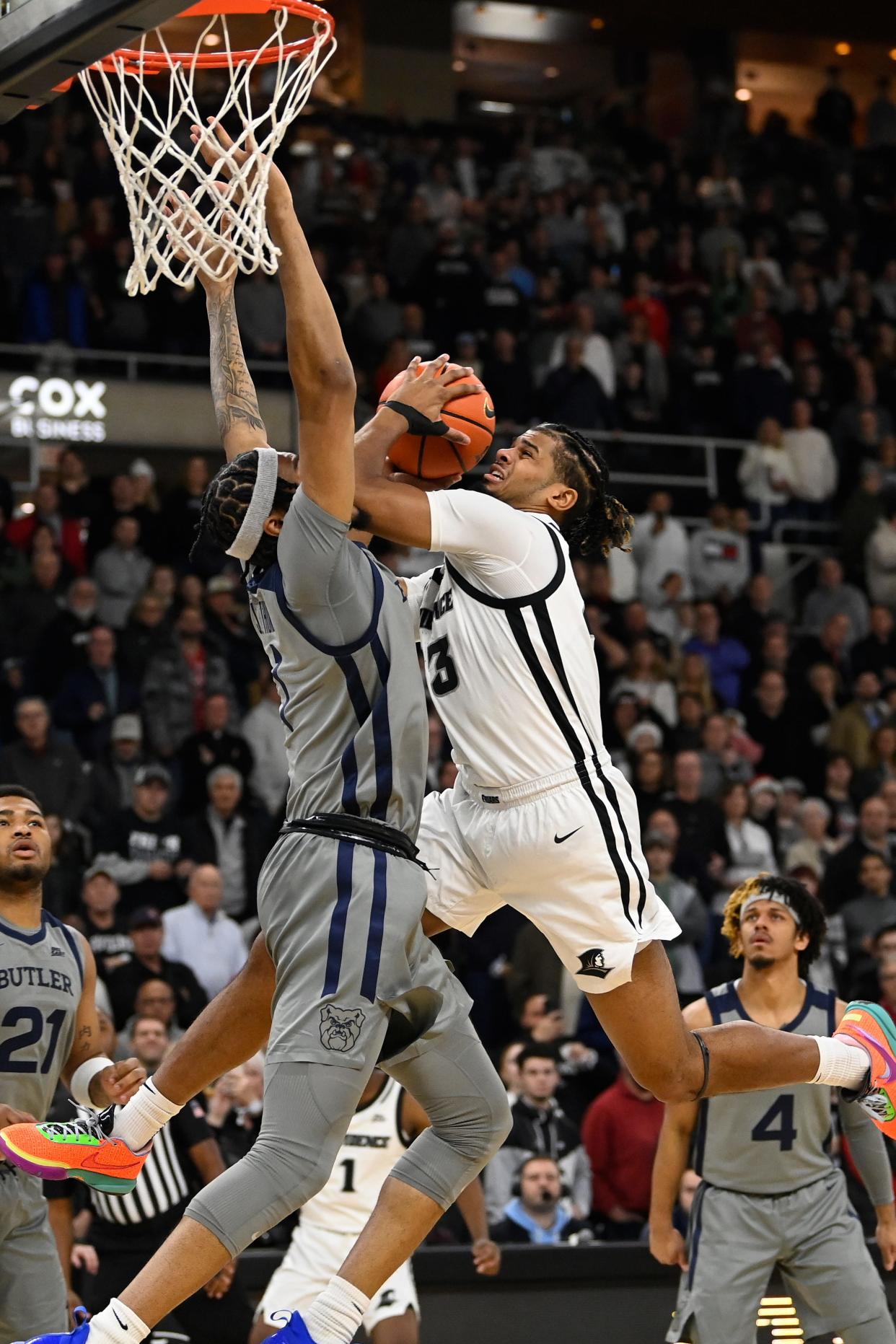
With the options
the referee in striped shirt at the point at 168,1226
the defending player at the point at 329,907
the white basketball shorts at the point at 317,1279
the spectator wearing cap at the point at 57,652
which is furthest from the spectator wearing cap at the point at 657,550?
the defending player at the point at 329,907

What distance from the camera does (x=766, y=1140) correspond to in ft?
22.9

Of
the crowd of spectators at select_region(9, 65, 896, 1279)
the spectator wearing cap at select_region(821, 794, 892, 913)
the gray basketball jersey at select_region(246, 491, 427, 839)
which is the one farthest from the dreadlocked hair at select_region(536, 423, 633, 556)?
the spectator wearing cap at select_region(821, 794, 892, 913)

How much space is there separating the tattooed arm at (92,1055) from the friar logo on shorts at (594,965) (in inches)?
56.3

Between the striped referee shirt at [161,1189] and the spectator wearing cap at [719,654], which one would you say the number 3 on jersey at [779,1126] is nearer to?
the striped referee shirt at [161,1189]

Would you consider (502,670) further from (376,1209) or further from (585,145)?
(585,145)

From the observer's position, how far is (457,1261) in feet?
28.3

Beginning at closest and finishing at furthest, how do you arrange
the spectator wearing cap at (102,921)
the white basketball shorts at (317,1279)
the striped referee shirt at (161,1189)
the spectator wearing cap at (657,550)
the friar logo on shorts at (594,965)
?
the friar logo on shorts at (594,965)
the white basketball shorts at (317,1279)
the striped referee shirt at (161,1189)
the spectator wearing cap at (102,921)
the spectator wearing cap at (657,550)

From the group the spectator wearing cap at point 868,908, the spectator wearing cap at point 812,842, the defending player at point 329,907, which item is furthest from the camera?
the spectator wearing cap at point 812,842

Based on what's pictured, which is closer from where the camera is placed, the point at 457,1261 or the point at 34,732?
the point at 457,1261

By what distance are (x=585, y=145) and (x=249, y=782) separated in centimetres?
1234

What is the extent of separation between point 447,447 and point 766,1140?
124 inches

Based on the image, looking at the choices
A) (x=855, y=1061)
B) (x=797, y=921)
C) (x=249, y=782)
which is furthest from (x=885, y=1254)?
(x=249, y=782)

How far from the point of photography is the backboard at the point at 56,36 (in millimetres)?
4715

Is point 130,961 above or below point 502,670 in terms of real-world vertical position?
below
